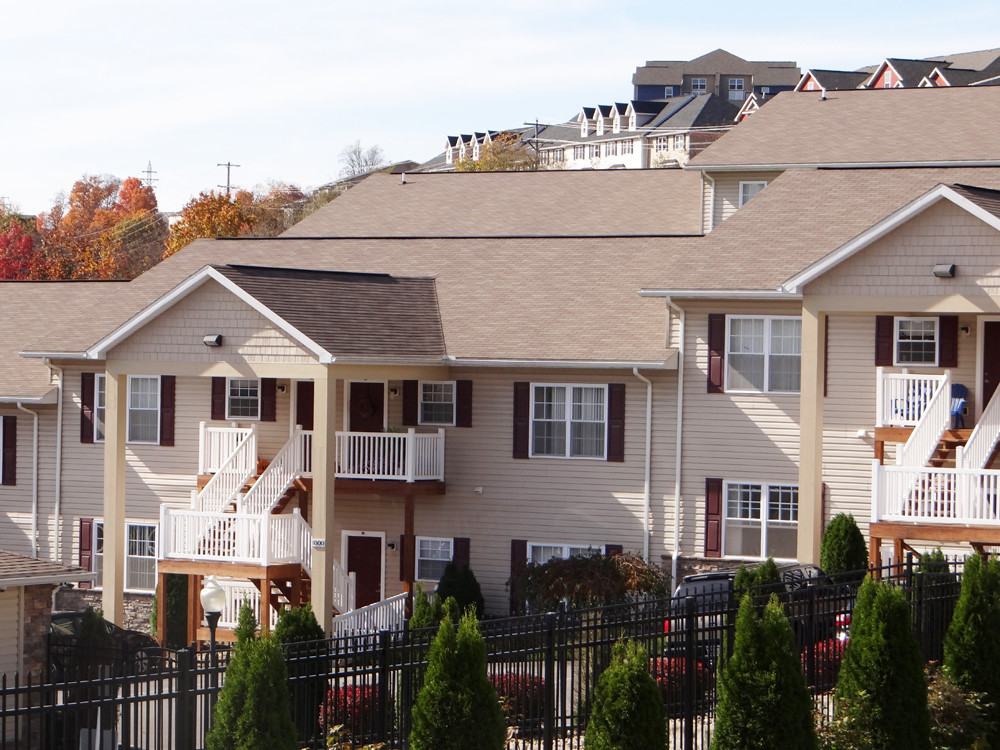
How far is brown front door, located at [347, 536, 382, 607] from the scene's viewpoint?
30781 millimetres

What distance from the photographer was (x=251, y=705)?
1334 centimetres

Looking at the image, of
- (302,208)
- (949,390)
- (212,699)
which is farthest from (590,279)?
(302,208)

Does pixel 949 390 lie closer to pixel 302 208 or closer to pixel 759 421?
pixel 759 421

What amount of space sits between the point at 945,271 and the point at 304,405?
44.0 feet

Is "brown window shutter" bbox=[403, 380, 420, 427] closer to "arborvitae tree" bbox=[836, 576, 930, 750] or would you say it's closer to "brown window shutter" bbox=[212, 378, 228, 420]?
"brown window shutter" bbox=[212, 378, 228, 420]

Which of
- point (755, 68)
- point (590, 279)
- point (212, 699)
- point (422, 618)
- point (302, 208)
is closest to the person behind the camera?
point (212, 699)

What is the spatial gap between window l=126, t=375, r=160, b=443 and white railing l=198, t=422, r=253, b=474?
1955 millimetres

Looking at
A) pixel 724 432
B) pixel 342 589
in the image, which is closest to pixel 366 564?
pixel 342 589

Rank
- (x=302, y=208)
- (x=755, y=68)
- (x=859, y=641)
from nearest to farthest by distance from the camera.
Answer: (x=859, y=641) < (x=302, y=208) < (x=755, y=68)

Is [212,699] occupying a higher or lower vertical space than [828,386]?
lower

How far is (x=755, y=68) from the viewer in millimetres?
140250

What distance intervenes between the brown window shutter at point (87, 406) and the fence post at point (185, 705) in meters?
19.8

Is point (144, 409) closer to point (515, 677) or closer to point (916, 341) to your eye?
point (916, 341)

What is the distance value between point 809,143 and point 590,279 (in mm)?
7223
